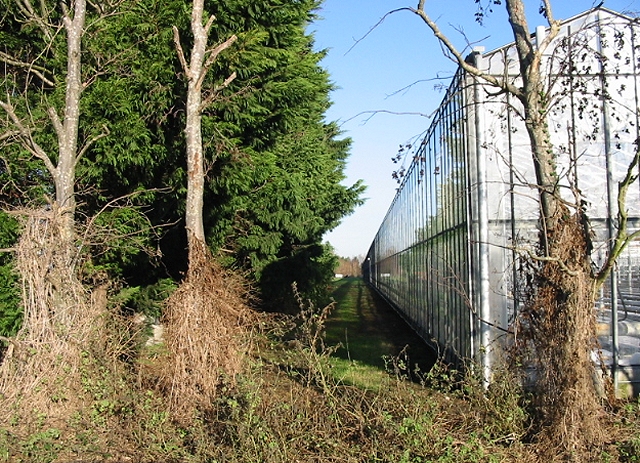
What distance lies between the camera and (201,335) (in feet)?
26.7

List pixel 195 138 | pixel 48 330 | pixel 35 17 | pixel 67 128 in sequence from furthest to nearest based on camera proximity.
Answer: pixel 35 17, pixel 67 128, pixel 195 138, pixel 48 330

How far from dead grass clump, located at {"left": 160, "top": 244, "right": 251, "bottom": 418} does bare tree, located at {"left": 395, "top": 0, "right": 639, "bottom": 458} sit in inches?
135

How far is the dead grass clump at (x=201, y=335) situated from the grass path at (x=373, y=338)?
1364 mm

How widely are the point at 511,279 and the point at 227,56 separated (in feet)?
18.9

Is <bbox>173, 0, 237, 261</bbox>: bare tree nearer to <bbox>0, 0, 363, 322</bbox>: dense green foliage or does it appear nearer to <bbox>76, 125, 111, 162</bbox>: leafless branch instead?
<bbox>0, 0, 363, 322</bbox>: dense green foliage

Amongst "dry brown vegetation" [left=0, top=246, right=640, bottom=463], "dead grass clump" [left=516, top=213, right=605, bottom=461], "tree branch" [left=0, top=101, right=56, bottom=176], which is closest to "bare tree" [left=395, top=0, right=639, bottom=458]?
"dead grass clump" [left=516, top=213, right=605, bottom=461]

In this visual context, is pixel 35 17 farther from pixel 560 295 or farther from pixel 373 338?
pixel 373 338

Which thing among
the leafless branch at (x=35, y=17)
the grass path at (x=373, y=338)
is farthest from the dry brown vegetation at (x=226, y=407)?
the leafless branch at (x=35, y=17)

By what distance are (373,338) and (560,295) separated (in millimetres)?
11716

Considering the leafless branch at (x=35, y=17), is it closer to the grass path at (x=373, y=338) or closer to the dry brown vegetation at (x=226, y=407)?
the dry brown vegetation at (x=226, y=407)

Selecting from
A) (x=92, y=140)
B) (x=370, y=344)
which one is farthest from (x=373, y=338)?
(x=92, y=140)

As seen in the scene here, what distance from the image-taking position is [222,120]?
458 inches

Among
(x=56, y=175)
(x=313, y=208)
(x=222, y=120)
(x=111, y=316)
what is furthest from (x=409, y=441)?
(x=313, y=208)

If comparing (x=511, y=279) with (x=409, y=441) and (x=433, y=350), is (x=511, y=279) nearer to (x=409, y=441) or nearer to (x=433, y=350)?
(x=409, y=441)
